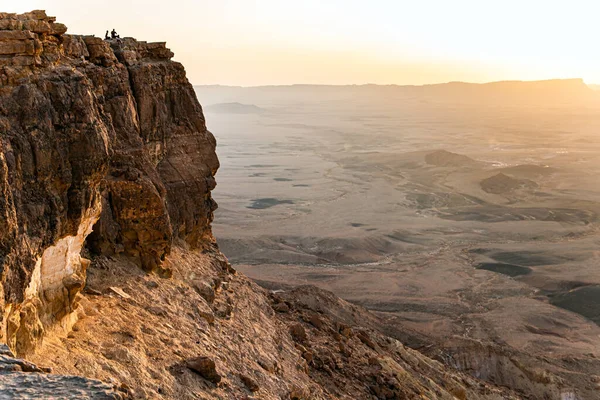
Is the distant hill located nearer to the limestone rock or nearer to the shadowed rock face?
the shadowed rock face

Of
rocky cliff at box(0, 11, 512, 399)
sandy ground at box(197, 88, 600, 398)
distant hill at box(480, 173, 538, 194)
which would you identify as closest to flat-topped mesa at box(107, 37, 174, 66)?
rocky cliff at box(0, 11, 512, 399)

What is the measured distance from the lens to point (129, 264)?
1240 cm

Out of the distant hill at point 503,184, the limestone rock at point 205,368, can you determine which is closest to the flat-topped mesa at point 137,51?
the limestone rock at point 205,368

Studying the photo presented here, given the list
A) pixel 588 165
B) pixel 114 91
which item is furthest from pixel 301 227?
pixel 588 165

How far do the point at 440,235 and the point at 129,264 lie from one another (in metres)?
46.6

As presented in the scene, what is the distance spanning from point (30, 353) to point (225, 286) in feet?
25.0

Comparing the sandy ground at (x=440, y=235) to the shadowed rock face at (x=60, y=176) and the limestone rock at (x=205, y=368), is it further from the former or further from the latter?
the limestone rock at (x=205, y=368)

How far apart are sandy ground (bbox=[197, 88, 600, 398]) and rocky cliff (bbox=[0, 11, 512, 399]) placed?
37.2 feet

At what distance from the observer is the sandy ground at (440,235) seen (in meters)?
35.8

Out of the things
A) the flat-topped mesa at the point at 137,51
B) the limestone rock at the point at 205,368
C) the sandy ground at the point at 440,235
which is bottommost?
the sandy ground at the point at 440,235

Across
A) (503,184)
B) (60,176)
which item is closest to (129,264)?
(60,176)

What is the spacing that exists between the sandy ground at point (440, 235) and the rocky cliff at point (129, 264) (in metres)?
11.4

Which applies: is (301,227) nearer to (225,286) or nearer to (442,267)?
(442,267)

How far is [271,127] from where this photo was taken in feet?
609
